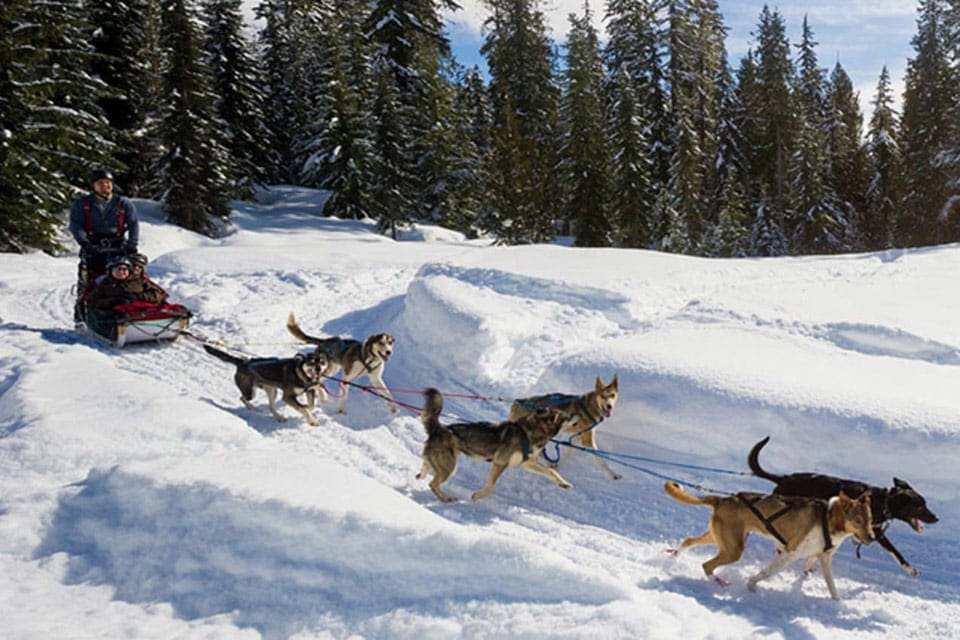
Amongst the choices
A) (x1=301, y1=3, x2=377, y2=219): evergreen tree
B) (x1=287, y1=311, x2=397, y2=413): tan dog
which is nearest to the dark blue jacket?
(x1=287, y1=311, x2=397, y2=413): tan dog

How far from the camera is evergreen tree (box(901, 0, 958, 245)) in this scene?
101ft

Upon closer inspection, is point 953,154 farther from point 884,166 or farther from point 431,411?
point 431,411

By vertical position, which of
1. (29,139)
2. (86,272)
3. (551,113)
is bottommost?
(86,272)

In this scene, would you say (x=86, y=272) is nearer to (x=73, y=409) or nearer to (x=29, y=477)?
(x=73, y=409)

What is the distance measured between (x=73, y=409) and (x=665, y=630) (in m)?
5.35

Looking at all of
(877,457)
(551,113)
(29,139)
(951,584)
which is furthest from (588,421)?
(551,113)

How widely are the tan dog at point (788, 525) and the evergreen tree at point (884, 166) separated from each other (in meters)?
37.3

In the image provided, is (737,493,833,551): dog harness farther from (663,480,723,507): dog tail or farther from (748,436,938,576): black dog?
(748,436,938,576): black dog

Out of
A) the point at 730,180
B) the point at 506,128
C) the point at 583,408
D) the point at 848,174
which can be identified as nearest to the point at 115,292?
the point at 583,408

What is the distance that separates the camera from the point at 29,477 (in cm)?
450

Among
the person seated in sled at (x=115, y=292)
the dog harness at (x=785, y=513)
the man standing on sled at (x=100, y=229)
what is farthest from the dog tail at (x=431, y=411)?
the man standing on sled at (x=100, y=229)

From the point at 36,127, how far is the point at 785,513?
20860 millimetres

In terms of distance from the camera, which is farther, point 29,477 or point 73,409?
point 73,409

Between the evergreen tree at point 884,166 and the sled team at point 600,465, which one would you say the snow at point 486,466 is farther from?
the evergreen tree at point 884,166
